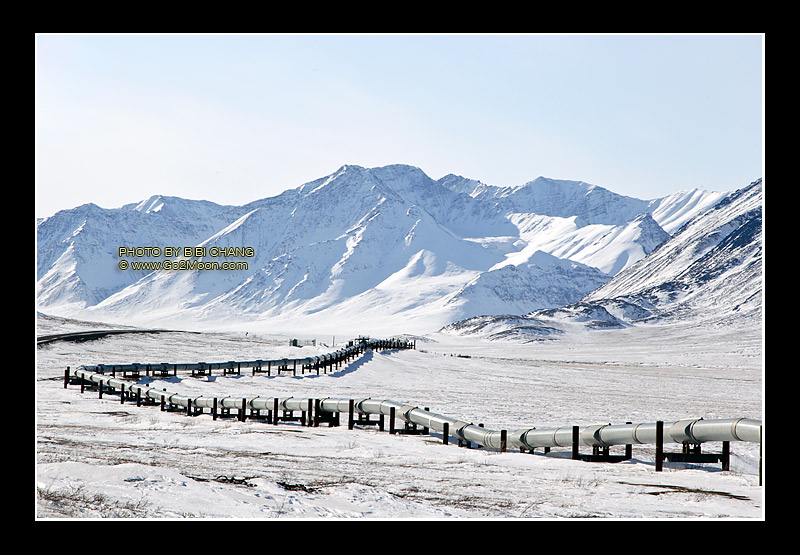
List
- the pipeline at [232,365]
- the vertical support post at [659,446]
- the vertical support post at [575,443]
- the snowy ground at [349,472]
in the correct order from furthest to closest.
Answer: the pipeline at [232,365], the vertical support post at [575,443], the vertical support post at [659,446], the snowy ground at [349,472]

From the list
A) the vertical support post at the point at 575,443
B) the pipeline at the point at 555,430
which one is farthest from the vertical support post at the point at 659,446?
the vertical support post at the point at 575,443

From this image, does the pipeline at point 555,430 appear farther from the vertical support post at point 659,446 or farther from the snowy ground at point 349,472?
the snowy ground at point 349,472

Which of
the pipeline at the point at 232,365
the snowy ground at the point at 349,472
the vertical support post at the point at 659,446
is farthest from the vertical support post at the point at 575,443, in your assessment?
the pipeline at the point at 232,365

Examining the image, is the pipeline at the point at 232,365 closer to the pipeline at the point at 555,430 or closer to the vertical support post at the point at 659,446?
the pipeline at the point at 555,430

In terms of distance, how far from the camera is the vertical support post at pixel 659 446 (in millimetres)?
15898

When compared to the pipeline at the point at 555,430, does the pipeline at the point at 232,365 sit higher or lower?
lower

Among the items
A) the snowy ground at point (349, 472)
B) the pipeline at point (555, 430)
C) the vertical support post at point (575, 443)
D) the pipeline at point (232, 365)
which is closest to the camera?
the snowy ground at point (349, 472)

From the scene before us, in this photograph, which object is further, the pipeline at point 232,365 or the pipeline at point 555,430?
the pipeline at point 232,365

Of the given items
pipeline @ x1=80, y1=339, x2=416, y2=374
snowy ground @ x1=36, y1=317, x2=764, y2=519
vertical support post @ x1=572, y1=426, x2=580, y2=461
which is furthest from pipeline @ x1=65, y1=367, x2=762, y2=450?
pipeline @ x1=80, y1=339, x2=416, y2=374

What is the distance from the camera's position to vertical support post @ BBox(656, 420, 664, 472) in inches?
626

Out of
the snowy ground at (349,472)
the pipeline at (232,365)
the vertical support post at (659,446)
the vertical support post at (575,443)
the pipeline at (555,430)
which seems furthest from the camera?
the pipeline at (232,365)

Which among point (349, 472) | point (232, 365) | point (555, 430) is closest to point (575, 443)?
point (555, 430)
